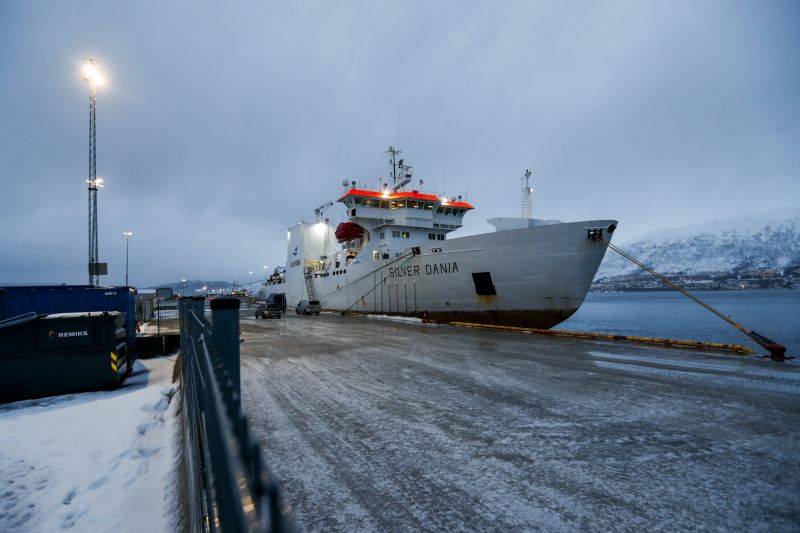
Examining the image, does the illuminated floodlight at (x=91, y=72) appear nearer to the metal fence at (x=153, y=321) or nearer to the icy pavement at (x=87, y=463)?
the metal fence at (x=153, y=321)

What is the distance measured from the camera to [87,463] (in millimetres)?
4391

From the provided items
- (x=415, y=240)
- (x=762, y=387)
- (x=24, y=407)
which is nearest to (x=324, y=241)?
(x=415, y=240)

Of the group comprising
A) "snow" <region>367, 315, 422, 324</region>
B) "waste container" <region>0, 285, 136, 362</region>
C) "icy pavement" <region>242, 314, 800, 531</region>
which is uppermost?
"waste container" <region>0, 285, 136, 362</region>

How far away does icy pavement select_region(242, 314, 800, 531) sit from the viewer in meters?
3.09

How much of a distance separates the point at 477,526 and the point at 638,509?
1.35 m

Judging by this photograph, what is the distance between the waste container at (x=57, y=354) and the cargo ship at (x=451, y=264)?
13.8m

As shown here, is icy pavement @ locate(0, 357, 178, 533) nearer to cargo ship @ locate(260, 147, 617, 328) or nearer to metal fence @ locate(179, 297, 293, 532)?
metal fence @ locate(179, 297, 293, 532)

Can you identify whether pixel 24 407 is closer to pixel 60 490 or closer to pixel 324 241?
pixel 60 490

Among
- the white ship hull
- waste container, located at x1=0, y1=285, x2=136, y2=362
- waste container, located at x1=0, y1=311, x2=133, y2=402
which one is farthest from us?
the white ship hull

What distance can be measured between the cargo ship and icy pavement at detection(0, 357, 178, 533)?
13989mm

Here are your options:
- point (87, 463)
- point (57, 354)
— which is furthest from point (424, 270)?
point (87, 463)

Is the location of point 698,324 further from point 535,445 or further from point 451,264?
point 535,445

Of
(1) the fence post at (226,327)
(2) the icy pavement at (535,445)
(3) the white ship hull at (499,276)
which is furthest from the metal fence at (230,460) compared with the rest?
(3) the white ship hull at (499,276)

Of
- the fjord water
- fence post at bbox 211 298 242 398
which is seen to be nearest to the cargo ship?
the fjord water
